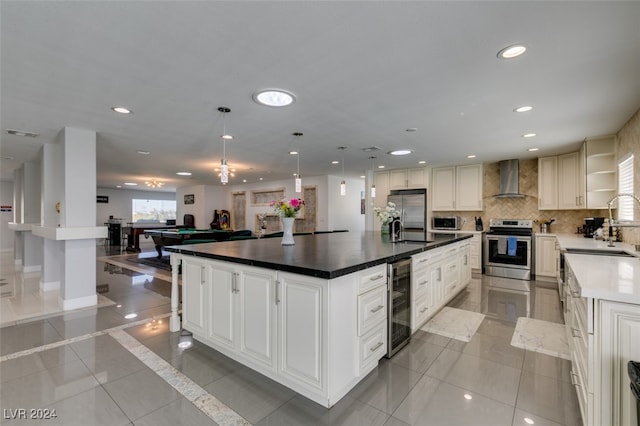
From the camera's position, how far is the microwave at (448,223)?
21.4 ft

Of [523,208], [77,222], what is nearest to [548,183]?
[523,208]

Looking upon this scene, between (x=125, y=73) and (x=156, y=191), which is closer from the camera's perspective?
(x=125, y=73)

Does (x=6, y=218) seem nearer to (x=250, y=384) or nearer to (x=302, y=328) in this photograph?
(x=250, y=384)

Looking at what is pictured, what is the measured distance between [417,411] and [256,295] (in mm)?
1340

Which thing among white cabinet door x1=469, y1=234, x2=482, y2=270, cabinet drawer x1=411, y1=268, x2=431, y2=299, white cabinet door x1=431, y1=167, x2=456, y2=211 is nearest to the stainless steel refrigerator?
white cabinet door x1=431, y1=167, x2=456, y2=211

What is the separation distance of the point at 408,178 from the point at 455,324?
432 centimetres

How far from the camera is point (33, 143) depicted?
4383mm

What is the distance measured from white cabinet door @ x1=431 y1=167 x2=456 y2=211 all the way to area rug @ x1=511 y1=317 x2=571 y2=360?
3546 millimetres

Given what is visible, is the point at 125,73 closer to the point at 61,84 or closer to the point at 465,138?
the point at 61,84

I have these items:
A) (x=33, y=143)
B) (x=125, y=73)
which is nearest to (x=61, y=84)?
(x=125, y=73)

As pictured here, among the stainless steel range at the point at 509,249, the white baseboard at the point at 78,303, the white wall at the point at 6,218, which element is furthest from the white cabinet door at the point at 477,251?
the white wall at the point at 6,218

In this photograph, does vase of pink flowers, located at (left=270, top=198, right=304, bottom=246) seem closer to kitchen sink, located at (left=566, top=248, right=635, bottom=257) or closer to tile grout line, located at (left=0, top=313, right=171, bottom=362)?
tile grout line, located at (left=0, top=313, right=171, bottom=362)

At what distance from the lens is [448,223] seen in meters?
6.59

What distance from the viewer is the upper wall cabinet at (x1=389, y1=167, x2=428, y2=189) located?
673 cm
